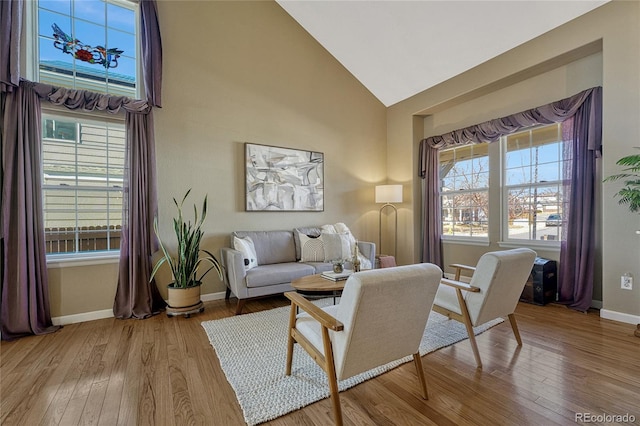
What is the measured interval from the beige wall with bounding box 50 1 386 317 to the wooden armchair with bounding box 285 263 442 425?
101 inches

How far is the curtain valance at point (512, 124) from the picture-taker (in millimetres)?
3186

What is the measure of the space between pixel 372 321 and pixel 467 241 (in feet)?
12.1

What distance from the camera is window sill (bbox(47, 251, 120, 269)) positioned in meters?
2.80

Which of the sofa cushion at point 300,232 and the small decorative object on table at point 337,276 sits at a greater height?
the sofa cushion at point 300,232

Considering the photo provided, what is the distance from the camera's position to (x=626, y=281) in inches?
108

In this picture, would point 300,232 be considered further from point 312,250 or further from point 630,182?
point 630,182

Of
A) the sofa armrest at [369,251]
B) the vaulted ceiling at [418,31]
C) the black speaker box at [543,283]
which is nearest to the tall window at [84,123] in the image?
the vaulted ceiling at [418,31]

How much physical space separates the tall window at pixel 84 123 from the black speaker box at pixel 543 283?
16.0 ft

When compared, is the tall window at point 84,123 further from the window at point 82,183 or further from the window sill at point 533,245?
the window sill at point 533,245

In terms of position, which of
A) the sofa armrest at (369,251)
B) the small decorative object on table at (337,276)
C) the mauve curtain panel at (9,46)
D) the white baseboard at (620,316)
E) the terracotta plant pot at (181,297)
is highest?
the mauve curtain panel at (9,46)

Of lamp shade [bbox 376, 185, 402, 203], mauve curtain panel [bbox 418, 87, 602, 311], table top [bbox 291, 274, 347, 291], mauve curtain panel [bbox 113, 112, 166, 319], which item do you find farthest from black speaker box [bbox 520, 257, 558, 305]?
mauve curtain panel [bbox 113, 112, 166, 319]

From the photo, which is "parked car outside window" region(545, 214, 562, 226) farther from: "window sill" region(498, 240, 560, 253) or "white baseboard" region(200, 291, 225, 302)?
"white baseboard" region(200, 291, 225, 302)

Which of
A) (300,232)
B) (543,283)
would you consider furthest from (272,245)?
(543,283)

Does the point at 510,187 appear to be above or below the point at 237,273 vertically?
above
